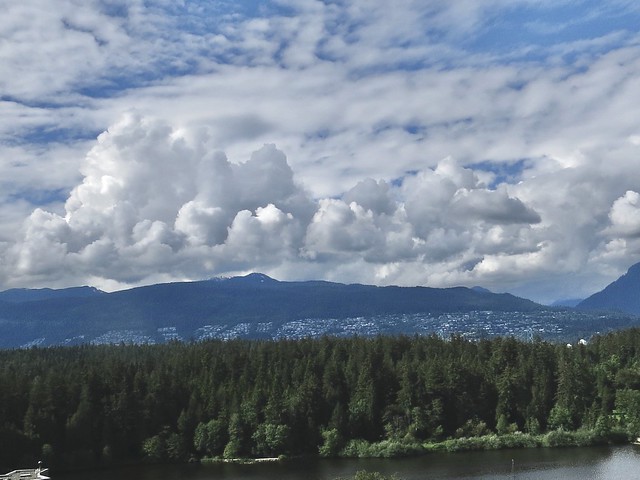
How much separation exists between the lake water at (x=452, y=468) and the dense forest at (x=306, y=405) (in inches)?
222

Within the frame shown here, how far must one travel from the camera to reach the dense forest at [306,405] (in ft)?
338

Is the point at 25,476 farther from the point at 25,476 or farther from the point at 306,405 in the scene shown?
the point at 306,405

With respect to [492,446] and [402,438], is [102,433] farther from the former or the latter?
[492,446]

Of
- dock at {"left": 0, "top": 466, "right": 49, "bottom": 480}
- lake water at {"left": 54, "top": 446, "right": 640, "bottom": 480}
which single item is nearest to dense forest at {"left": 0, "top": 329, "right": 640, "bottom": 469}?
lake water at {"left": 54, "top": 446, "right": 640, "bottom": 480}

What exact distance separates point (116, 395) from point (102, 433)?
21.4 ft

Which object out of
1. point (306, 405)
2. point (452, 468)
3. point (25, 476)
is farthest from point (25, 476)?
point (306, 405)

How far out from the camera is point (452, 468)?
8562 centimetres

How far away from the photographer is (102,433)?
348 feet

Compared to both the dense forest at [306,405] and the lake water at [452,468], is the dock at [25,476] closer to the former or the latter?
the lake water at [452,468]

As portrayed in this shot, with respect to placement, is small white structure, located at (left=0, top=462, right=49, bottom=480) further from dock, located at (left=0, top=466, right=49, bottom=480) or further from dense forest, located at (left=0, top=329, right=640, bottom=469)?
dense forest, located at (left=0, top=329, right=640, bottom=469)

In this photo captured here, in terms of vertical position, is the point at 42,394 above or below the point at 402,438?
above

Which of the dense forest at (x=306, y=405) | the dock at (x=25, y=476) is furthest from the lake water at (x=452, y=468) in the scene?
the dock at (x=25, y=476)

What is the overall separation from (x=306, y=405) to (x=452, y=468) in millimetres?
30828

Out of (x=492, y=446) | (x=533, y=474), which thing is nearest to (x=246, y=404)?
(x=492, y=446)
